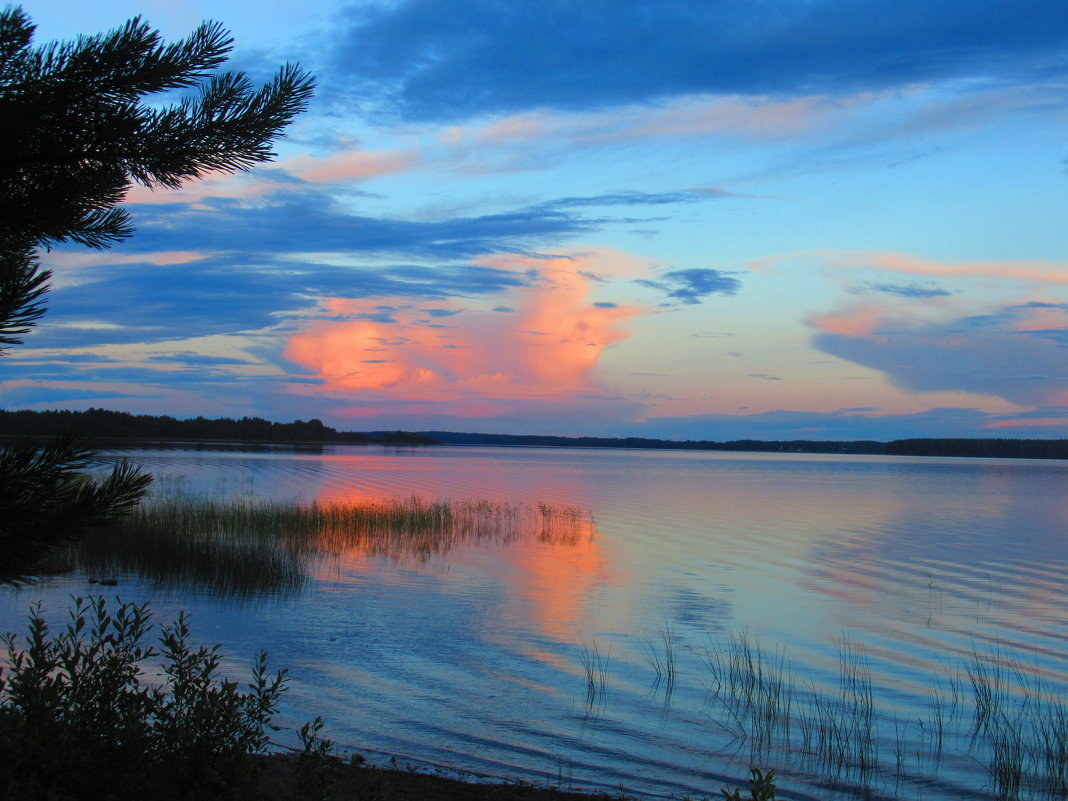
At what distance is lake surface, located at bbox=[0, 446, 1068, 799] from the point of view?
9117 mm

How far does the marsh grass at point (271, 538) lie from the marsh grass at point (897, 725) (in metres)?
9.54

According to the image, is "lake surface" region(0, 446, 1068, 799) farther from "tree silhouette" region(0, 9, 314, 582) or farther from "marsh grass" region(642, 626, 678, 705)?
"tree silhouette" region(0, 9, 314, 582)

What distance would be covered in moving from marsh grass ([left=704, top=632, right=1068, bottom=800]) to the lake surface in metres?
0.04

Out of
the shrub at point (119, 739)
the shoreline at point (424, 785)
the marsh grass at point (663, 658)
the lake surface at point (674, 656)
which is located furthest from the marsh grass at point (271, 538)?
the marsh grass at point (663, 658)

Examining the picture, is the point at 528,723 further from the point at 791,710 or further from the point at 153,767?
the point at 153,767

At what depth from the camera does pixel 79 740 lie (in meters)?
4.94

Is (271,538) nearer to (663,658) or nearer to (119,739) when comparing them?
(663,658)

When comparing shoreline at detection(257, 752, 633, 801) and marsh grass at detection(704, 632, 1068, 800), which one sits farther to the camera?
marsh grass at detection(704, 632, 1068, 800)

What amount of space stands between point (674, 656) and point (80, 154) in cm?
1238

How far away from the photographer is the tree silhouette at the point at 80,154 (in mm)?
2887

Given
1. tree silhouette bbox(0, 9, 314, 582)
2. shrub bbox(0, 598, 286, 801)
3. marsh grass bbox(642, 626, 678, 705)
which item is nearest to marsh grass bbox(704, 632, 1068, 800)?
marsh grass bbox(642, 626, 678, 705)

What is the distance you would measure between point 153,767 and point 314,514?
22739 mm

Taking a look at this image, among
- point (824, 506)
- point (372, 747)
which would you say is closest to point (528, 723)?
point (372, 747)

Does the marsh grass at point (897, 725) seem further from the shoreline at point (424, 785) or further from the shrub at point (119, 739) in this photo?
the shrub at point (119, 739)
